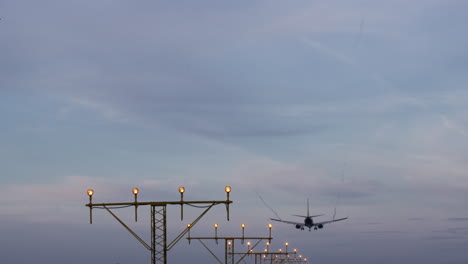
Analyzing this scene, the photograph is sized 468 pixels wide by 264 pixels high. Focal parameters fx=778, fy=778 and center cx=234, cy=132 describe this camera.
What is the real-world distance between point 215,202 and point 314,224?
116m

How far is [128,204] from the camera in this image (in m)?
39.8

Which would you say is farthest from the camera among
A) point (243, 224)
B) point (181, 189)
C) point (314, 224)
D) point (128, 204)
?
point (314, 224)

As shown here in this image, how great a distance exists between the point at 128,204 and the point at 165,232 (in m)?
3.48

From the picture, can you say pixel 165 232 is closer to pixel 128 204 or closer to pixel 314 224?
pixel 128 204

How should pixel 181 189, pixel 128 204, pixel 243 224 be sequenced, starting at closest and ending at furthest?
1. pixel 181 189
2. pixel 128 204
3. pixel 243 224

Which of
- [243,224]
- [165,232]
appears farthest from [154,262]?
[243,224]

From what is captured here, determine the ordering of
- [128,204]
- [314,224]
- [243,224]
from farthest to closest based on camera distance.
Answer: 1. [314,224]
2. [243,224]
3. [128,204]

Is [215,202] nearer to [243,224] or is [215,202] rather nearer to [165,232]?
[165,232]

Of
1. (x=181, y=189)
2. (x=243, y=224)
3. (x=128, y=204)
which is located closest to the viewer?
(x=181, y=189)

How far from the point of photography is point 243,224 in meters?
73.4

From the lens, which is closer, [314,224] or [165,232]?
[165,232]

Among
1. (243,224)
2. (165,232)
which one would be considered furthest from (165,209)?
(243,224)

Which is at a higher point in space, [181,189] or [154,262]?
[181,189]

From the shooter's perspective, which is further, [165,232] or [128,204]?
[128,204]
